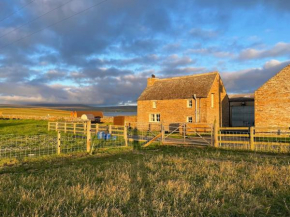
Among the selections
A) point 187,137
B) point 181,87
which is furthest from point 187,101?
point 187,137

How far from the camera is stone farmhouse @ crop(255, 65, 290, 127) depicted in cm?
2419

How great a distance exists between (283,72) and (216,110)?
1069 cm

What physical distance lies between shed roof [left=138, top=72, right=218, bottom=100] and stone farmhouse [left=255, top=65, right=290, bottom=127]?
22.5 ft

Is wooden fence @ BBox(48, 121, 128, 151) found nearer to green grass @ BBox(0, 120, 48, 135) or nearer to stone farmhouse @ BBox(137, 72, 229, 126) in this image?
green grass @ BBox(0, 120, 48, 135)

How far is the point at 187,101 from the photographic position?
3241 cm

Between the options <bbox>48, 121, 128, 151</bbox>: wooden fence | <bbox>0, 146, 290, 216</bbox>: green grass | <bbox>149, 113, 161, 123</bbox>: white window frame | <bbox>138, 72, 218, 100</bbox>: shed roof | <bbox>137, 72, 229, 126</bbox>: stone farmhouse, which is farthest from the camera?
<bbox>149, 113, 161, 123</bbox>: white window frame

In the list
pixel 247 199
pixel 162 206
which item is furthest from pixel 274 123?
pixel 162 206

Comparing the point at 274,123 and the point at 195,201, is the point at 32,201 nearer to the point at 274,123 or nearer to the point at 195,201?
the point at 195,201

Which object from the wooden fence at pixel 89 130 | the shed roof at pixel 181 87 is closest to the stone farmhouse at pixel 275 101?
the shed roof at pixel 181 87

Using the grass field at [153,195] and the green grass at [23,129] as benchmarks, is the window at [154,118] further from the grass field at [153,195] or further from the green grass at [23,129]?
the grass field at [153,195]

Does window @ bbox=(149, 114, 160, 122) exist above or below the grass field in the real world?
above

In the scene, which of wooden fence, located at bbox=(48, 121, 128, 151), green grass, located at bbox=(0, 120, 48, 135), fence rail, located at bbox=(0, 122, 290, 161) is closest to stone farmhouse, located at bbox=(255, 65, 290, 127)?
fence rail, located at bbox=(0, 122, 290, 161)

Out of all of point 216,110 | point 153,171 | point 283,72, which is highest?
point 283,72

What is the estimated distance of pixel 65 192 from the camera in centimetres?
577
